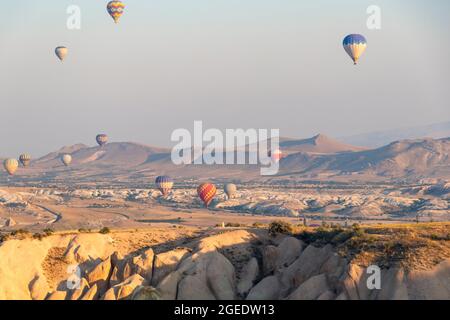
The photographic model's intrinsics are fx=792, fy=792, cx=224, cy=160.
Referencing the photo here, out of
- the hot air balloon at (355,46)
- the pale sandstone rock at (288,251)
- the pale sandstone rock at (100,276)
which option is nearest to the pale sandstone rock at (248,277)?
the pale sandstone rock at (288,251)

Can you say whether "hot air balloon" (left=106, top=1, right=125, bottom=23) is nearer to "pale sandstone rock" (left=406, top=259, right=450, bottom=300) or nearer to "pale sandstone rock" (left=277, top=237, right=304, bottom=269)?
"pale sandstone rock" (left=277, top=237, right=304, bottom=269)

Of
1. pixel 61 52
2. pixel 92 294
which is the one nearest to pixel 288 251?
pixel 92 294

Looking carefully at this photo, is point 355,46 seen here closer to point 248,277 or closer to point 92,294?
point 248,277

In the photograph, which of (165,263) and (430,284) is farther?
(165,263)

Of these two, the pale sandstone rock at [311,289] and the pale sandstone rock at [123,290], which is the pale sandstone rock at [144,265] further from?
the pale sandstone rock at [311,289]

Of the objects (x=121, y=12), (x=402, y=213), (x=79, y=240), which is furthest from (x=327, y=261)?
(x=402, y=213)
